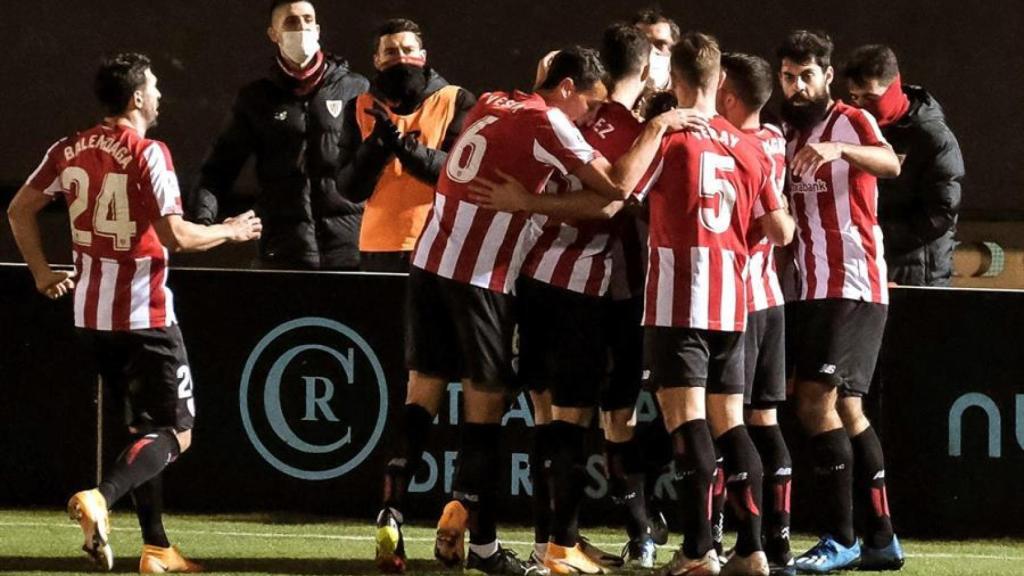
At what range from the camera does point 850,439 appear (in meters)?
7.53

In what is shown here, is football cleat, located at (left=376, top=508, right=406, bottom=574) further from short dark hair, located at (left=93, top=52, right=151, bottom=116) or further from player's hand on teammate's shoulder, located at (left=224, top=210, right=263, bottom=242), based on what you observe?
short dark hair, located at (left=93, top=52, right=151, bottom=116)

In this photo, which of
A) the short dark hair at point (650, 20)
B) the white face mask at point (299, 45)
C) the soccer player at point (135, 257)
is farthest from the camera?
the white face mask at point (299, 45)

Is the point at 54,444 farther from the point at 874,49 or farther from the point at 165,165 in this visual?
the point at 874,49

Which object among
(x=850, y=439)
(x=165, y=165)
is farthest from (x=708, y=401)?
(x=165, y=165)

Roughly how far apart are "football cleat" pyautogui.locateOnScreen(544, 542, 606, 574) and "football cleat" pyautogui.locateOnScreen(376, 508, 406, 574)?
1.67 ft

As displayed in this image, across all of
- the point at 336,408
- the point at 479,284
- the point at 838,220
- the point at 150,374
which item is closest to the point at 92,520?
the point at 150,374

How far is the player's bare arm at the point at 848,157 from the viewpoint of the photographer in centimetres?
701

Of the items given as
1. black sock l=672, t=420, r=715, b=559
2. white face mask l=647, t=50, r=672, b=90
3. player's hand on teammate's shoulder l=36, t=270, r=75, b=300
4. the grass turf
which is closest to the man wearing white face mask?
the grass turf

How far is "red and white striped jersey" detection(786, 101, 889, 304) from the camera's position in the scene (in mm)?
7328

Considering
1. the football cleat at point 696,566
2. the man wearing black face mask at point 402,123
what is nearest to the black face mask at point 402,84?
the man wearing black face mask at point 402,123

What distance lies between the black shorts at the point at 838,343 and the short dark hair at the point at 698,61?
104cm

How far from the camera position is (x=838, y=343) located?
731 centimetres

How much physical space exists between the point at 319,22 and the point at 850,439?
494 cm

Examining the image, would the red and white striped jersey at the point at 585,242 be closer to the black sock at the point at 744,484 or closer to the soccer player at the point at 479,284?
the soccer player at the point at 479,284
